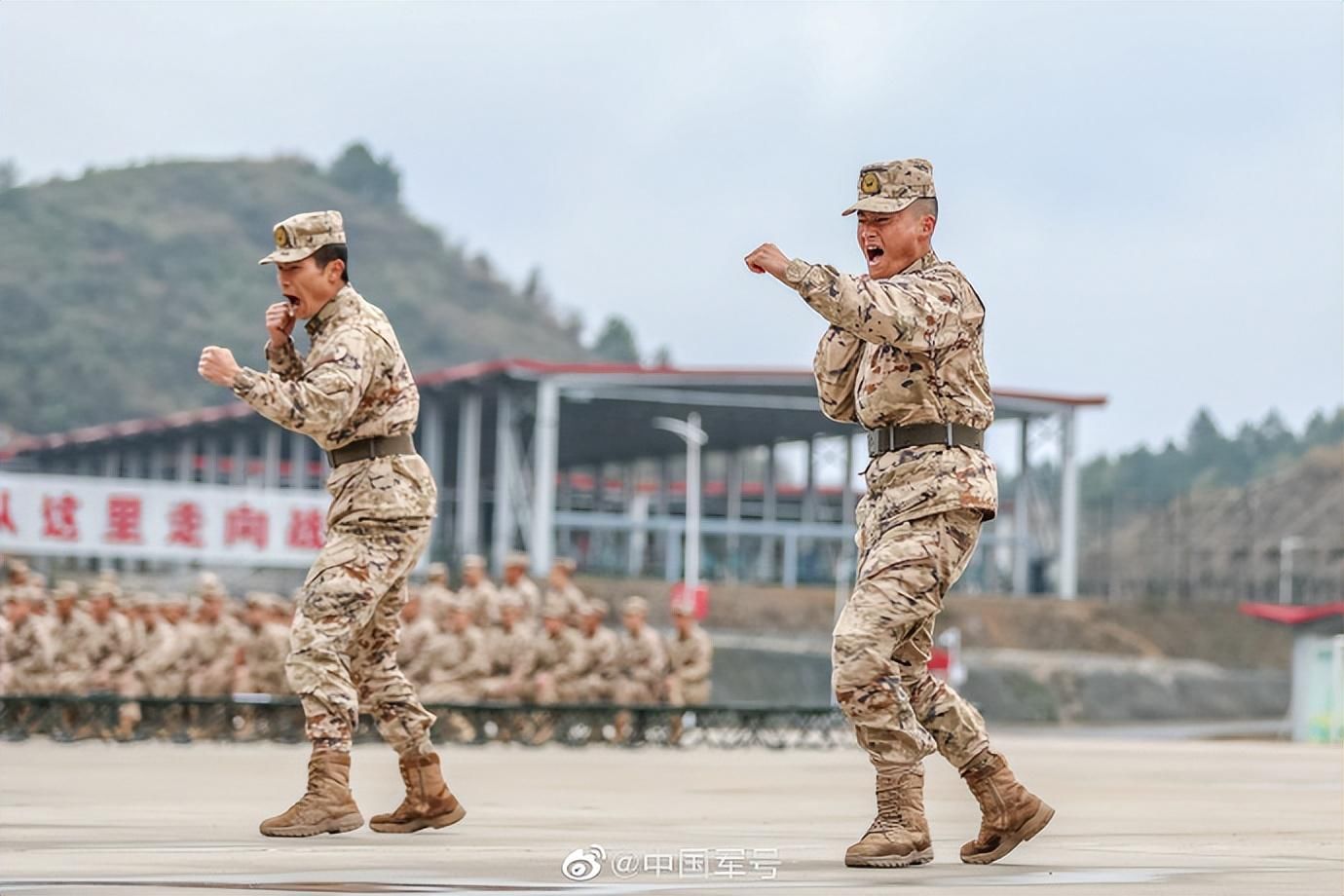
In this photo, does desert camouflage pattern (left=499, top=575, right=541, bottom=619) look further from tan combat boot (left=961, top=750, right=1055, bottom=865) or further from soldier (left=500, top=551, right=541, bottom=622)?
→ tan combat boot (left=961, top=750, right=1055, bottom=865)

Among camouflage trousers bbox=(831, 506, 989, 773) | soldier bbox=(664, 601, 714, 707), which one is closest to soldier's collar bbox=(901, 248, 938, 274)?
camouflage trousers bbox=(831, 506, 989, 773)

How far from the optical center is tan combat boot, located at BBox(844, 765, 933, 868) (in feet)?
23.0

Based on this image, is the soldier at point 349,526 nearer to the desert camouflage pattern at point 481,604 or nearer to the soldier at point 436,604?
the soldier at point 436,604

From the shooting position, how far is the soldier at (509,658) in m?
23.0

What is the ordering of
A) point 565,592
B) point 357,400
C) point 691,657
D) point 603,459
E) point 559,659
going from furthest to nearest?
point 603,459
point 565,592
point 691,657
point 559,659
point 357,400

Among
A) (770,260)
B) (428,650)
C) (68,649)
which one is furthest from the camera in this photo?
(68,649)

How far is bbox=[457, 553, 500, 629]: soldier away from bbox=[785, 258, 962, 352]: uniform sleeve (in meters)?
16.5

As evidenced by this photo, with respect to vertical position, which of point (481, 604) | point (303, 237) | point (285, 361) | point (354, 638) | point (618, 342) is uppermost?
point (618, 342)

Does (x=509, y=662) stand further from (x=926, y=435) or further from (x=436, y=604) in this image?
(x=926, y=435)

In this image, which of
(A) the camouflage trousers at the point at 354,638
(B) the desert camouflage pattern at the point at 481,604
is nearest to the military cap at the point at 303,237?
(A) the camouflage trousers at the point at 354,638

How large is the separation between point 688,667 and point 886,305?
670 inches

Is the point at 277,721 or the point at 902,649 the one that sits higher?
the point at 902,649

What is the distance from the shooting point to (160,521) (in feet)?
121

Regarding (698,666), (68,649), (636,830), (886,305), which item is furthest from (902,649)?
(68,649)
